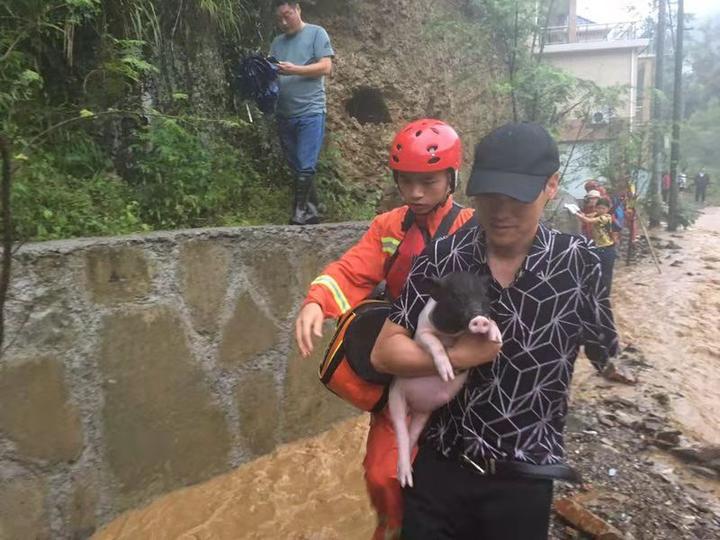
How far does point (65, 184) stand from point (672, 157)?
18.1 meters

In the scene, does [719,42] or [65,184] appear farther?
[719,42]

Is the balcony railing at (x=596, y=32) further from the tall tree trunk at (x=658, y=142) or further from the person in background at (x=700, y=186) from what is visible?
the person in background at (x=700, y=186)

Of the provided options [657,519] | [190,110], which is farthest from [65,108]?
[657,519]

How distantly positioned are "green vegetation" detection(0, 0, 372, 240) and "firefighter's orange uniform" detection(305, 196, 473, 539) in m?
1.05

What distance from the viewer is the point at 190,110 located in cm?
486

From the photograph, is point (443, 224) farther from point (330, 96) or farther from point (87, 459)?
point (330, 96)

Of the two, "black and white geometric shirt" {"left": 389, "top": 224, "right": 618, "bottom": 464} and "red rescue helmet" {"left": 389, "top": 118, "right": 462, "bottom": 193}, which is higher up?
"red rescue helmet" {"left": 389, "top": 118, "right": 462, "bottom": 193}

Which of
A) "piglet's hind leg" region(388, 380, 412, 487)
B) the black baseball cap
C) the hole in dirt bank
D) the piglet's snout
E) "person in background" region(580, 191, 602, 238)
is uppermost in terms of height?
the hole in dirt bank

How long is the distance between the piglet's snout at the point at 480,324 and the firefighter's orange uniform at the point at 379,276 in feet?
2.63

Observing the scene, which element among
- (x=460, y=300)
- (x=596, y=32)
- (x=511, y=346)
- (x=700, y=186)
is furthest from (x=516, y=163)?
(x=596, y=32)

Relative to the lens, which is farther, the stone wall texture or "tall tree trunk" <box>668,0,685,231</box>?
"tall tree trunk" <box>668,0,685,231</box>

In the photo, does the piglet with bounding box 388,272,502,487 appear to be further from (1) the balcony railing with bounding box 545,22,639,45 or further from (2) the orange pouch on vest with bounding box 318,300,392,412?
(1) the balcony railing with bounding box 545,22,639,45

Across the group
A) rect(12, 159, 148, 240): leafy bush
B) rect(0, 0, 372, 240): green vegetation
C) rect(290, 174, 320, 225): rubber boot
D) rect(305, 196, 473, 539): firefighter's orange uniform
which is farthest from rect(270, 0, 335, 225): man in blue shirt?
rect(305, 196, 473, 539): firefighter's orange uniform

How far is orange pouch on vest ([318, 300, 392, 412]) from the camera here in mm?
2133
